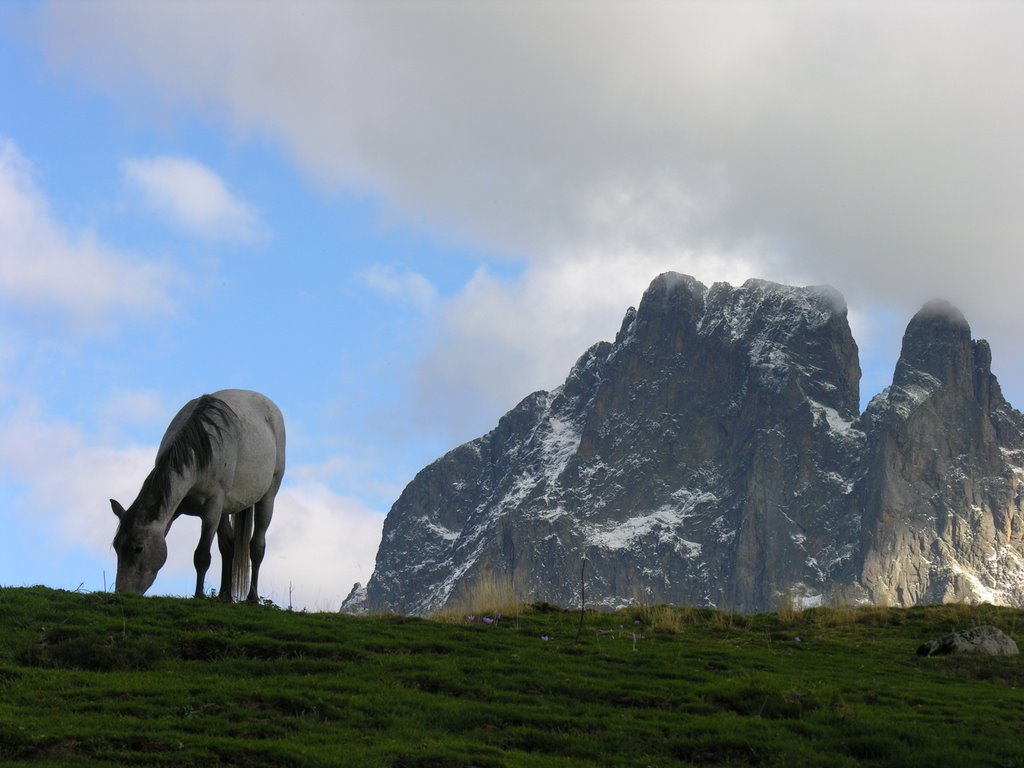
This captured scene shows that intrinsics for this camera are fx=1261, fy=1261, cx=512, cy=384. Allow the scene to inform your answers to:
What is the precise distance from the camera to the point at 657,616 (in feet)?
69.1

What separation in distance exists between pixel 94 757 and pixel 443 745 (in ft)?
9.58

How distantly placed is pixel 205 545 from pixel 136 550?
1311mm

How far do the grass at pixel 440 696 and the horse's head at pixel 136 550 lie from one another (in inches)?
30.7

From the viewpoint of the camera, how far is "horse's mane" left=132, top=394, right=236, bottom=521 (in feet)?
55.7

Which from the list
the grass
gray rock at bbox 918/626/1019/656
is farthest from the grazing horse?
gray rock at bbox 918/626/1019/656

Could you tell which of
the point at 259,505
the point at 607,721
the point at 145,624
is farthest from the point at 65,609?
the point at 607,721

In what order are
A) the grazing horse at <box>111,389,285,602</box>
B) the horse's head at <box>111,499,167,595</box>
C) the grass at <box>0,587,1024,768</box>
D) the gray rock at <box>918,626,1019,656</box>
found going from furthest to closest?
the gray rock at <box>918,626,1019,656</box> → the grazing horse at <box>111,389,285,602</box> → the horse's head at <box>111,499,167,595</box> → the grass at <box>0,587,1024,768</box>

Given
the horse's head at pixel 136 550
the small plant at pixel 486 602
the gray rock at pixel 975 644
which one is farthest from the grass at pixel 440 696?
the small plant at pixel 486 602

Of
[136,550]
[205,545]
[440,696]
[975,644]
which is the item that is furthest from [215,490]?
[975,644]

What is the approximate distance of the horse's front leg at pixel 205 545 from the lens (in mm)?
17906

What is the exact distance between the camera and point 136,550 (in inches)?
661

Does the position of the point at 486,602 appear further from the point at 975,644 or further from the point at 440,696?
the point at 440,696

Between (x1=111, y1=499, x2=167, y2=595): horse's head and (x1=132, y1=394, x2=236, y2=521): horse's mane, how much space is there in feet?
0.59

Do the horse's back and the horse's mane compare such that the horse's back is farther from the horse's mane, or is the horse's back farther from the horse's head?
the horse's head
